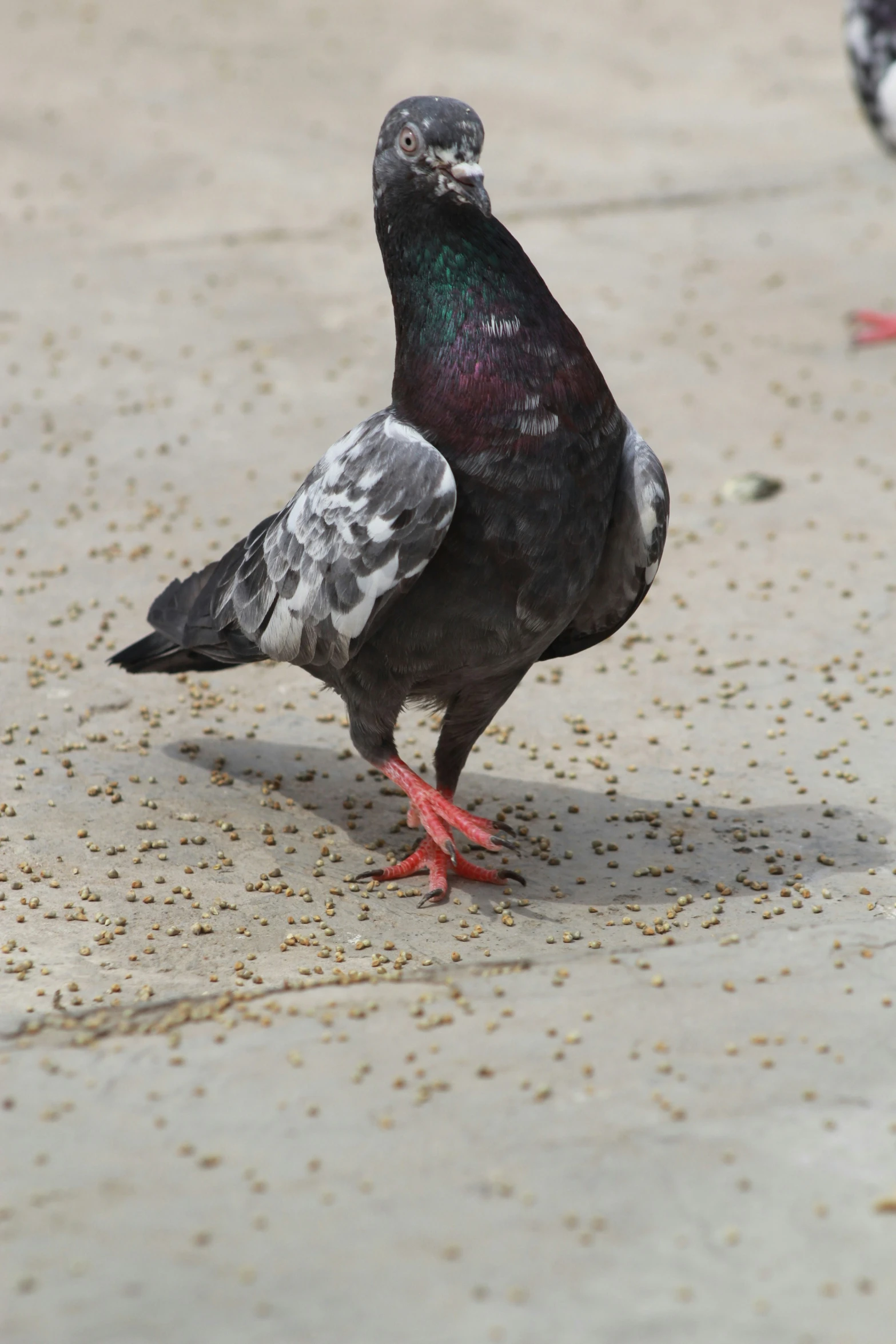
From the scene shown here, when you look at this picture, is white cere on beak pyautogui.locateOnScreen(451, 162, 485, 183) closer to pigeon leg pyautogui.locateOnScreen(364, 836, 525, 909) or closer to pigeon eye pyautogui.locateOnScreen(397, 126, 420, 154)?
pigeon eye pyautogui.locateOnScreen(397, 126, 420, 154)

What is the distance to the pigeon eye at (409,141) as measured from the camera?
3734mm

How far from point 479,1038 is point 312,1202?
2.10 feet

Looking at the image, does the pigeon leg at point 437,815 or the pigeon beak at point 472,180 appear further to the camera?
the pigeon leg at point 437,815

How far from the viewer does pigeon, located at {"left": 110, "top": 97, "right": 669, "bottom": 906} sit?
3.81 m

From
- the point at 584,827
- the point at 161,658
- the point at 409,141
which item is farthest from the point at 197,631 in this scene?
the point at 409,141

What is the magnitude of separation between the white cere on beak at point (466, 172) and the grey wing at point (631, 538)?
911mm

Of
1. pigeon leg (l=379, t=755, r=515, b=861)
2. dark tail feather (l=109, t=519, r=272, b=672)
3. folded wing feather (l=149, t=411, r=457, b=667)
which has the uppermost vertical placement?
folded wing feather (l=149, t=411, r=457, b=667)

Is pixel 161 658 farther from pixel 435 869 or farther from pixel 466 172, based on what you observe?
pixel 466 172

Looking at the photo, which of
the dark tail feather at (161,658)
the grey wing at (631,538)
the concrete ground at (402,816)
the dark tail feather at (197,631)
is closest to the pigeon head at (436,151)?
A: the grey wing at (631,538)

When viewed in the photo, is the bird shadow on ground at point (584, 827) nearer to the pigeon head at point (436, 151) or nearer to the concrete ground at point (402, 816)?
the concrete ground at point (402, 816)

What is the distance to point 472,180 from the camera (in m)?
3.69

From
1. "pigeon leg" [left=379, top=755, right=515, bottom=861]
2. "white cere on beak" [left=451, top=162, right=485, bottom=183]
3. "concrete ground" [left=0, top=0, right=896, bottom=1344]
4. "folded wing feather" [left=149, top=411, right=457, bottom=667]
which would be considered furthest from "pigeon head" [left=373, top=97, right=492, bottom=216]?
"concrete ground" [left=0, top=0, right=896, bottom=1344]

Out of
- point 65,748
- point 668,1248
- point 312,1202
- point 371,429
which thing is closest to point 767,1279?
point 668,1248

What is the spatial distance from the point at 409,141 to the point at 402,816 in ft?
7.37
